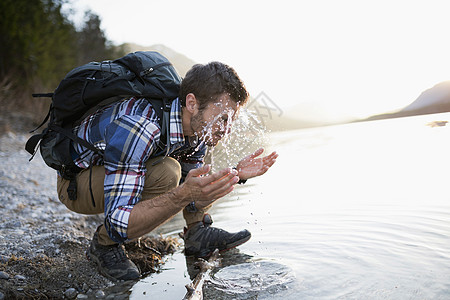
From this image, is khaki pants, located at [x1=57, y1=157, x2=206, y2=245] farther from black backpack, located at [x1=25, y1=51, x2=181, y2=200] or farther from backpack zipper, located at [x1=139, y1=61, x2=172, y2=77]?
backpack zipper, located at [x1=139, y1=61, x2=172, y2=77]

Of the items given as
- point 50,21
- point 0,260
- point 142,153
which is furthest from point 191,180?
point 50,21

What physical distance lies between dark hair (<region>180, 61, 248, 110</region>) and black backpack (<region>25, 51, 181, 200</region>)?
0.17 m

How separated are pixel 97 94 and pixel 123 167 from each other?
0.57 m

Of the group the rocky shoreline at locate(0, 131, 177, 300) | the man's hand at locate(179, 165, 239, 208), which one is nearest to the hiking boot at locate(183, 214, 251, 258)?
the rocky shoreline at locate(0, 131, 177, 300)

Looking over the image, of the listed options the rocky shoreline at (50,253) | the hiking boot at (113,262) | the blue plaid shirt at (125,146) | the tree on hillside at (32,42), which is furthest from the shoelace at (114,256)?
the tree on hillside at (32,42)

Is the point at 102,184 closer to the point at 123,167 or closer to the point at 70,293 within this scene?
the point at 123,167

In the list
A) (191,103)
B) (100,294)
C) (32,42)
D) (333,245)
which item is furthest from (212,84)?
(32,42)

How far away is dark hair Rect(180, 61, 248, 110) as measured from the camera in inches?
99.8

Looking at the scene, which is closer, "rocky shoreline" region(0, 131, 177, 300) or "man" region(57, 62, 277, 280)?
"man" region(57, 62, 277, 280)

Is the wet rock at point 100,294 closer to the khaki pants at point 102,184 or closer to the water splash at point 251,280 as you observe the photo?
the khaki pants at point 102,184

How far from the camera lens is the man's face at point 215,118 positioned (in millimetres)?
2564

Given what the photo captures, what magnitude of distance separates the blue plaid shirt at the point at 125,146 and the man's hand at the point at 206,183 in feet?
1.09

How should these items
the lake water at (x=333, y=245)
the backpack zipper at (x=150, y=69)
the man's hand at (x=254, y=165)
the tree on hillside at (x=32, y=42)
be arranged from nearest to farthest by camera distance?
the lake water at (x=333, y=245)
the backpack zipper at (x=150, y=69)
the man's hand at (x=254, y=165)
the tree on hillside at (x=32, y=42)

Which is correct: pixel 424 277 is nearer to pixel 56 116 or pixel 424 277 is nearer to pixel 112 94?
pixel 112 94
